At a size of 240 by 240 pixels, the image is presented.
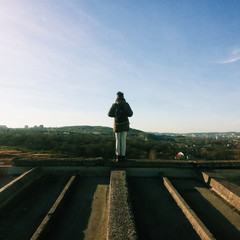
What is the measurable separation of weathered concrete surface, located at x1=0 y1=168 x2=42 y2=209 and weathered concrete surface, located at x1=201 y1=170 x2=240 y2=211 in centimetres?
571

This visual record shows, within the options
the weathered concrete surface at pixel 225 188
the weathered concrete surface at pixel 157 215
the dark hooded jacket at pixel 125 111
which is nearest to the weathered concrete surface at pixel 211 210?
the weathered concrete surface at pixel 225 188

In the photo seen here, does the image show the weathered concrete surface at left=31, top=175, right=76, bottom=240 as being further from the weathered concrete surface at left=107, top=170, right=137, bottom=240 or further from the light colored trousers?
the light colored trousers

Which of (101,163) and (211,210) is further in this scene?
(101,163)

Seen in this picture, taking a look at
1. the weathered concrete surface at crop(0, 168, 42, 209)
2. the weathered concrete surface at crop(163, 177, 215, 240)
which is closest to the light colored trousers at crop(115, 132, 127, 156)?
the weathered concrete surface at crop(163, 177, 215, 240)

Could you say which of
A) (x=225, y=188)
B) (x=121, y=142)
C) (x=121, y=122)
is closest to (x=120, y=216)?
(x=225, y=188)

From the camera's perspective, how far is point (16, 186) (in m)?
6.31

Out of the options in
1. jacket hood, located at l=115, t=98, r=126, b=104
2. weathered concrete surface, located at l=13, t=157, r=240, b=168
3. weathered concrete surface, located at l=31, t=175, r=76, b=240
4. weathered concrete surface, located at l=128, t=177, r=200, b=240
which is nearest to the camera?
weathered concrete surface, located at l=31, t=175, r=76, b=240

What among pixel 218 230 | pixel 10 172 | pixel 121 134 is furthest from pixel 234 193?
pixel 10 172

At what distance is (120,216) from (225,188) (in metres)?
3.47

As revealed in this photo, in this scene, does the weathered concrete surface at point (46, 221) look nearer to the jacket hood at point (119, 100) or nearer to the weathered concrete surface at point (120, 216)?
the weathered concrete surface at point (120, 216)

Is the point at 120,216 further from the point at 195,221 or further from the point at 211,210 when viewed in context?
the point at 211,210

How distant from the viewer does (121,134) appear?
8719 millimetres

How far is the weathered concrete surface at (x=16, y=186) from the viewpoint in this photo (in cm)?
558

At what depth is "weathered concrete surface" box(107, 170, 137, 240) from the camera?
368 centimetres
